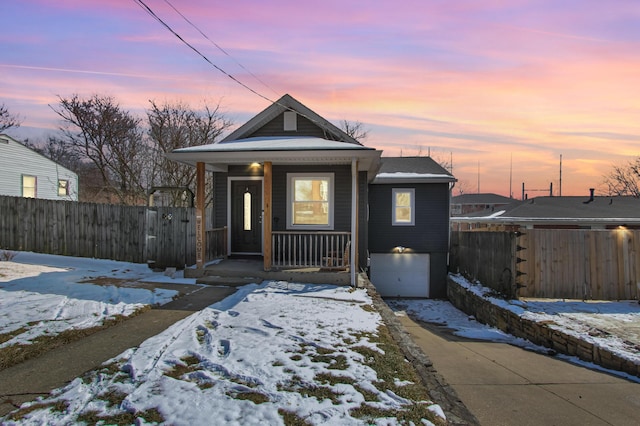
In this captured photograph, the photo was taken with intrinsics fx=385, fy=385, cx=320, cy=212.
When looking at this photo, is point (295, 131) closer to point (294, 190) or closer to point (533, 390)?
point (294, 190)

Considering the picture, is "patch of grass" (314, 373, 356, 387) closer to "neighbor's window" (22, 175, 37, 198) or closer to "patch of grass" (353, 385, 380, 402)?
"patch of grass" (353, 385, 380, 402)

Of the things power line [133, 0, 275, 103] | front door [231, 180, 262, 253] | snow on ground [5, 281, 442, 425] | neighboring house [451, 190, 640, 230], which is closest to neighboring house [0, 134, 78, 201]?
front door [231, 180, 262, 253]

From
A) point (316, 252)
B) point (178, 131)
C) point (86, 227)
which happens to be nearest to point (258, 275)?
point (316, 252)

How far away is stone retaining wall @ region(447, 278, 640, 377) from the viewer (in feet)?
19.1

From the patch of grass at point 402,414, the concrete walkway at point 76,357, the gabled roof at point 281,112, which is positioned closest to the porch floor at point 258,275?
the concrete walkway at point 76,357

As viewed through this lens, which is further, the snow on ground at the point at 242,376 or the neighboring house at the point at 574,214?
the neighboring house at the point at 574,214

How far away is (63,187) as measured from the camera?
23.7 m

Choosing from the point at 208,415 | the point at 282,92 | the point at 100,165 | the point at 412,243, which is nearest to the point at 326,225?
the point at 282,92

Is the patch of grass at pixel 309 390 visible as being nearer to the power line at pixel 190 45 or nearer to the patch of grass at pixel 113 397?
the patch of grass at pixel 113 397

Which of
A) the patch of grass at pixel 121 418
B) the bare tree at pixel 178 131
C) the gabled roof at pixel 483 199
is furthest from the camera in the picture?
the gabled roof at pixel 483 199

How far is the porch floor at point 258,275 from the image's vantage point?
879 cm

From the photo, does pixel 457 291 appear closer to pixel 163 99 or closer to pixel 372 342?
pixel 372 342

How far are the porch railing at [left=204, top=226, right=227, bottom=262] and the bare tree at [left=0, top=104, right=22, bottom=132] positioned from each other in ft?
85.2

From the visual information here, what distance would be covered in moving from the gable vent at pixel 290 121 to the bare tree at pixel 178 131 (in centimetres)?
1495
